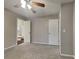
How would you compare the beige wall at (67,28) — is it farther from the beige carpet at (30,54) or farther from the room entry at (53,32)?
the room entry at (53,32)

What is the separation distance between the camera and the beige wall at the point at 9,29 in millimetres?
6177

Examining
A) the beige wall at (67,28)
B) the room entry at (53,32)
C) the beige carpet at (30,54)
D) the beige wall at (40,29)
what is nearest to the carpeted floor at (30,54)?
the beige carpet at (30,54)

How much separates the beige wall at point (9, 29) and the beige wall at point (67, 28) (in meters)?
3.32

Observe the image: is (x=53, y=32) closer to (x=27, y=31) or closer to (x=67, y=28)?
(x=27, y=31)

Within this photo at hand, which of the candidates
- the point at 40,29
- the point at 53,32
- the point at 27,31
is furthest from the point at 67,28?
the point at 27,31

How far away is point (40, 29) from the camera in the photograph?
372 inches

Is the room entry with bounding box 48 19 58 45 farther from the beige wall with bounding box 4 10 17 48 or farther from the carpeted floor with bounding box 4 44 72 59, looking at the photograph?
the beige wall with bounding box 4 10 17 48

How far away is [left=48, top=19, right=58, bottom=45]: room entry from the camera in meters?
8.52

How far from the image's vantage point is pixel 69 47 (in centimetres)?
489

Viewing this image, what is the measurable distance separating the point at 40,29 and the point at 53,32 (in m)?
1.36
